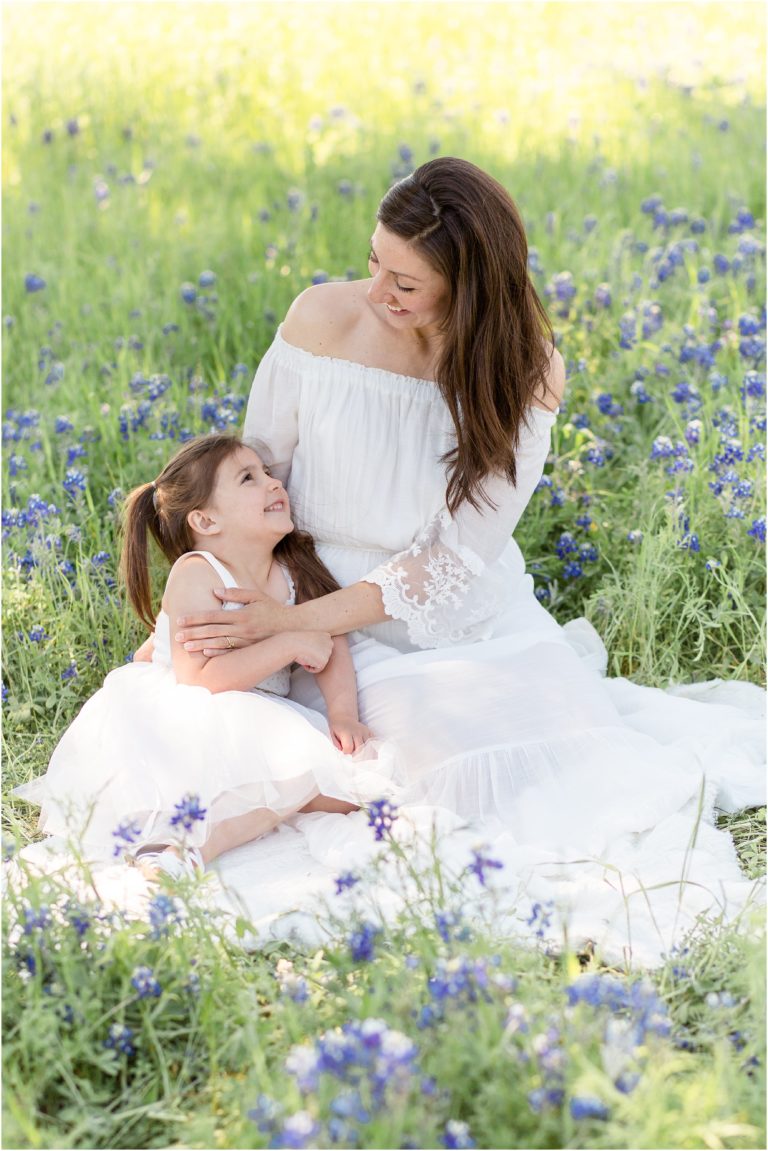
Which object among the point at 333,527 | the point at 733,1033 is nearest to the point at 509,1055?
the point at 733,1033

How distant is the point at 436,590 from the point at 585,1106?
61.5 inches

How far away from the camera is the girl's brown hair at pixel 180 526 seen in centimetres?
298

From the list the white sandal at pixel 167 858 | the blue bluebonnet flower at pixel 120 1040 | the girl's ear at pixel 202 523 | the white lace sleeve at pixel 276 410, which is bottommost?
the white sandal at pixel 167 858

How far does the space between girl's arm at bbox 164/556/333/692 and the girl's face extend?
13 cm

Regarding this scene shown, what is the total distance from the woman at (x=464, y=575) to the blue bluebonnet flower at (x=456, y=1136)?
85 centimetres

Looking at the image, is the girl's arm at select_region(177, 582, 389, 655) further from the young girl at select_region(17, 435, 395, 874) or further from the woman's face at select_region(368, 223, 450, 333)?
the woman's face at select_region(368, 223, 450, 333)

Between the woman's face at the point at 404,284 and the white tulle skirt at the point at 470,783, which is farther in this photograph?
the woman's face at the point at 404,284

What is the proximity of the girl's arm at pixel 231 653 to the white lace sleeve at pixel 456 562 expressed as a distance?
22 cm

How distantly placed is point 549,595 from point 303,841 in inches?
51.7

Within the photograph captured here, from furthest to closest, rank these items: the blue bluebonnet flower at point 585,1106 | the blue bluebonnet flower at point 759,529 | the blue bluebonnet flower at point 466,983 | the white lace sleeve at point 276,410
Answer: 1. the blue bluebonnet flower at point 759,529
2. the white lace sleeve at point 276,410
3. the blue bluebonnet flower at point 466,983
4. the blue bluebonnet flower at point 585,1106

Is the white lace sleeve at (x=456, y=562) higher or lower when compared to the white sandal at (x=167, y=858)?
higher

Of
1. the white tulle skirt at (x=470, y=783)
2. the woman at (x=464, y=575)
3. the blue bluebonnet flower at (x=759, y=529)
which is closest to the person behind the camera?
the white tulle skirt at (x=470, y=783)

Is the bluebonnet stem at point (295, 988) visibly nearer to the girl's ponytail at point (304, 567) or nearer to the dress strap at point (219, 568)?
the dress strap at point (219, 568)

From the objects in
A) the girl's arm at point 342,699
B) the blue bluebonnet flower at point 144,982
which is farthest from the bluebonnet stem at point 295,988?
the girl's arm at point 342,699
